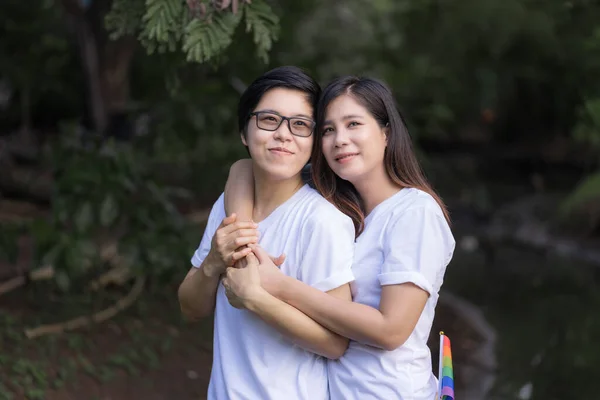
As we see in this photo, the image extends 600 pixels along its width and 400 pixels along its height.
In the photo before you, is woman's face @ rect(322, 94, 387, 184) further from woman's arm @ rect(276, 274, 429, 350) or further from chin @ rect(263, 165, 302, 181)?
woman's arm @ rect(276, 274, 429, 350)

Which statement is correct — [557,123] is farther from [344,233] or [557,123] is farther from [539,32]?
[344,233]

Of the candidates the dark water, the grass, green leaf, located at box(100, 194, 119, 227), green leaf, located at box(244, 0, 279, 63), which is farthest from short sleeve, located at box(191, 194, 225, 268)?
the dark water

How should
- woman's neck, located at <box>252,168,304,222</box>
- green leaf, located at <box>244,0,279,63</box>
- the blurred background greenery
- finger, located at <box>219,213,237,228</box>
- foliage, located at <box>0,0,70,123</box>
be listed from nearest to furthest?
finger, located at <box>219,213,237,228</box> → woman's neck, located at <box>252,168,304,222</box> → green leaf, located at <box>244,0,279,63</box> → the blurred background greenery → foliage, located at <box>0,0,70,123</box>

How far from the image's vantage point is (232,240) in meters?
2.04

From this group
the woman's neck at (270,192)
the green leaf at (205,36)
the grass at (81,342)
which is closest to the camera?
the woman's neck at (270,192)

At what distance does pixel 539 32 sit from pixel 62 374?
8502 millimetres

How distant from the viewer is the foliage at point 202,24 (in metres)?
2.79

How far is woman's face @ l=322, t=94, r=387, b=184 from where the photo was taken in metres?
2.14

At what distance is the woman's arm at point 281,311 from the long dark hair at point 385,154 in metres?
0.30

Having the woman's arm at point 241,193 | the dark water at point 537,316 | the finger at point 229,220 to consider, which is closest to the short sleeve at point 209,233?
the woman's arm at point 241,193

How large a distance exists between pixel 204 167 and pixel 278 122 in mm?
5121

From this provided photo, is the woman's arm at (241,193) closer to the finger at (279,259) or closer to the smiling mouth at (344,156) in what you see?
the finger at (279,259)

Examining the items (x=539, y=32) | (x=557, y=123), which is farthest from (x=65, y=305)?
(x=557, y=123)

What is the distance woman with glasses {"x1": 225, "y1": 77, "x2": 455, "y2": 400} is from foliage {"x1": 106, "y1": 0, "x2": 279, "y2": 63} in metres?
0.73
